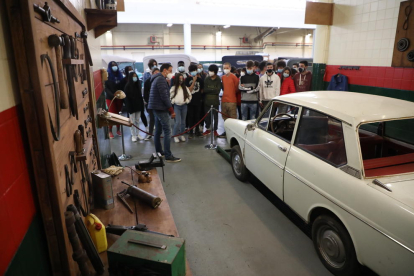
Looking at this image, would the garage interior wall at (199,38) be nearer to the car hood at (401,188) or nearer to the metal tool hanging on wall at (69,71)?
the metal tool hanging on wall at (69,71)

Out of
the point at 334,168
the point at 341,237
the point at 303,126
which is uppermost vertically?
the point at 303,126

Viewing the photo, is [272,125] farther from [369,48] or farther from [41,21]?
[369,48]

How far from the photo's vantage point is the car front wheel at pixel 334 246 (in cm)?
256

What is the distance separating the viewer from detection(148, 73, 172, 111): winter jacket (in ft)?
17.7

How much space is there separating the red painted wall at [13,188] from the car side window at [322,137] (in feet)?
8.25

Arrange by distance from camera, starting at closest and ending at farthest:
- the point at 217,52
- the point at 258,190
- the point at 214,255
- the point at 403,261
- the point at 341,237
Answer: the point at 403,261 < the point at 341,237 < the point at 214,255 < the point at 258,190 < the point at 217,52

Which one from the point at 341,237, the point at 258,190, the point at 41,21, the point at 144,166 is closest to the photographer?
the point at 41,21

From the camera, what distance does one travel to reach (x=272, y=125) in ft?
13.3

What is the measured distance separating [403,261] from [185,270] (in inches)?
62.5

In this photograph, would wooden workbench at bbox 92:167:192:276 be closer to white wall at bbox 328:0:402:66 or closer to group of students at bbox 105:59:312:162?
group of students at bbox 105:59:312:162

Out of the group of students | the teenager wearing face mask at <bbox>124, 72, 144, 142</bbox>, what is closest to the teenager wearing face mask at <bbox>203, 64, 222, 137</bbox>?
the group of students

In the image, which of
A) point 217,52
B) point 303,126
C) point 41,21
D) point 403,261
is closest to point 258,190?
point 303,126

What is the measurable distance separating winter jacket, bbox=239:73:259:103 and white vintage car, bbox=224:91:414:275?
11.3ft

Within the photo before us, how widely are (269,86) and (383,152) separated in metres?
4.34
